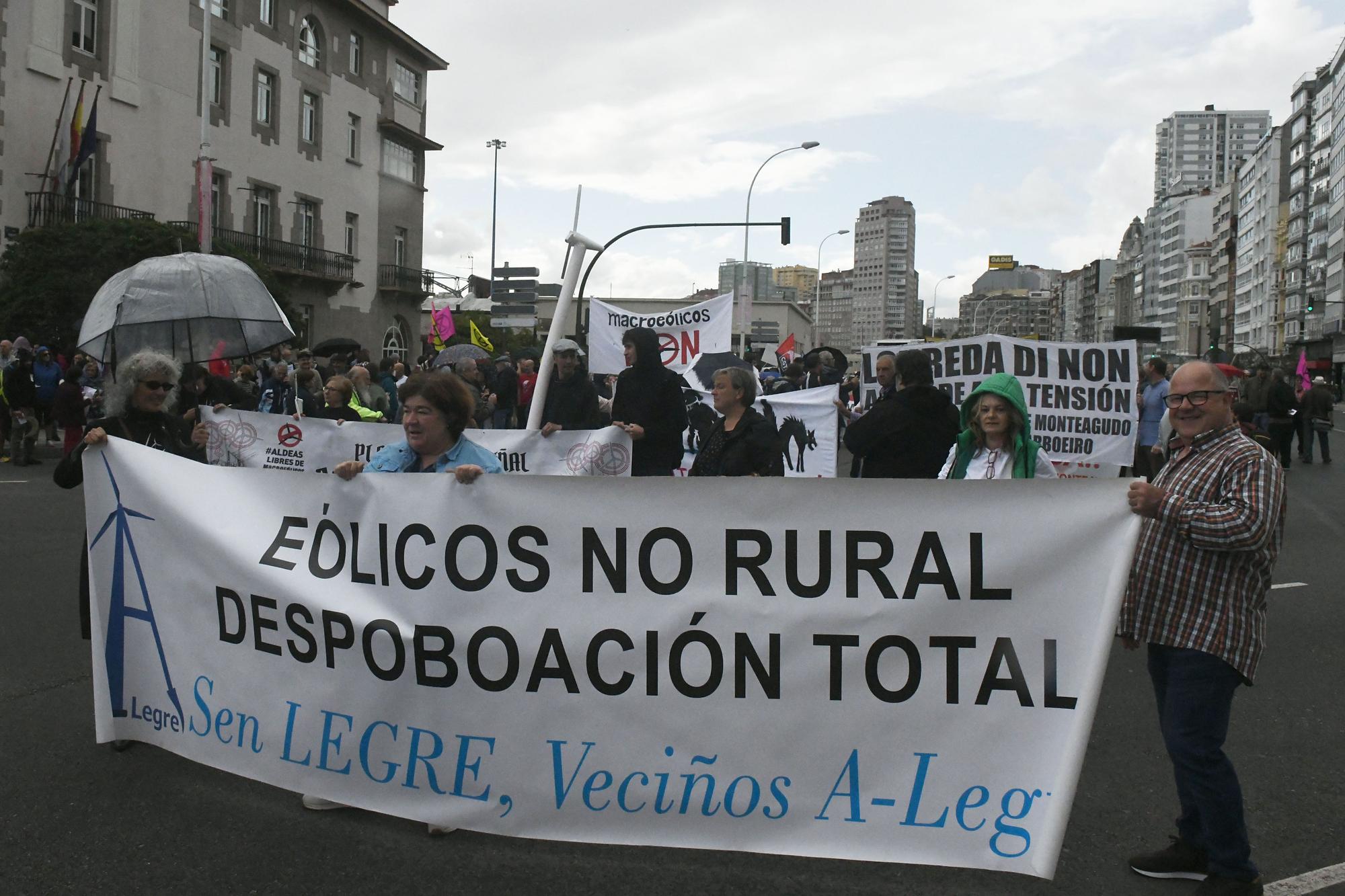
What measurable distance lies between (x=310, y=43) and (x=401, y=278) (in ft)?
30.2

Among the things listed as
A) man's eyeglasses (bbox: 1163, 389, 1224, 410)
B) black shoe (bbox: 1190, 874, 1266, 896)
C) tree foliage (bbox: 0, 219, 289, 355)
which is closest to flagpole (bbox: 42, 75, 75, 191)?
tree foliage (bbox: 0, 219, 289, 355)

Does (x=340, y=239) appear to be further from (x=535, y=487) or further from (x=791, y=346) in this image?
(x=535, y=487)

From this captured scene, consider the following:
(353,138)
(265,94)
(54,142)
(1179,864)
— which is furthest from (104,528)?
(353,138)

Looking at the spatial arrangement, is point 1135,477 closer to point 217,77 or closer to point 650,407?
point 650,407

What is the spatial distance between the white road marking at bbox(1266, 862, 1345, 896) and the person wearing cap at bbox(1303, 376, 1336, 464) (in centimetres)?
2016

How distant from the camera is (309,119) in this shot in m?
37.9

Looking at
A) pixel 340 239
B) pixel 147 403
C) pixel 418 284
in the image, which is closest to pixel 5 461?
pixel 147 403

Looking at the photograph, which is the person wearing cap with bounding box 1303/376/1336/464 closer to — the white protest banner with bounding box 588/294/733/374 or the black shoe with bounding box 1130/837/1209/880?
the white protest banner with bounding box 588/294/733/374

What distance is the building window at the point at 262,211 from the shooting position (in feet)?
114

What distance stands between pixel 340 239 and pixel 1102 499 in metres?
39.2

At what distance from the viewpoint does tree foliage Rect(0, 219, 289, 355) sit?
22.6 metres

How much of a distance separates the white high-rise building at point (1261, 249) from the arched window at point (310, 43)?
95803mm

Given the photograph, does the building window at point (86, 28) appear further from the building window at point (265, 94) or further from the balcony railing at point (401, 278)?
the balcony railing at point (401, 278)

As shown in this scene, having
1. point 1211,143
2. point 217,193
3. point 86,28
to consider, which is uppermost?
point 1211,143
